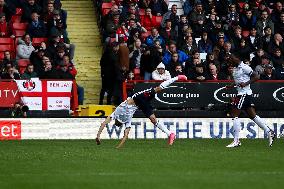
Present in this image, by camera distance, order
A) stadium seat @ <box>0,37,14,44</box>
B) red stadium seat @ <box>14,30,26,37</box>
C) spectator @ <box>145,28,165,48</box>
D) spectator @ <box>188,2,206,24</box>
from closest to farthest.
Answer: stadium seat @ <box>0,37,14,44</box>
red stadium seat @ <box>14,30,26,37</box>
spectator @ <box>145,28,165,48</box>
spectator @ <box>188,2,206,24</box>

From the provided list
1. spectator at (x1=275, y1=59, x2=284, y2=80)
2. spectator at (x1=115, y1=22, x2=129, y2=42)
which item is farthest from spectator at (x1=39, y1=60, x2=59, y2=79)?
spectator at (x1=275, y1=59, x2=284, y2=80)

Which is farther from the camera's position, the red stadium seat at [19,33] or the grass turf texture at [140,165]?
the red stadium seat at [19,33]

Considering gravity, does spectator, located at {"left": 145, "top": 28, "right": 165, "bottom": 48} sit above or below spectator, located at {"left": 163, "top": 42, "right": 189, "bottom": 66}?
above

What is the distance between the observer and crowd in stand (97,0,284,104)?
30.2m

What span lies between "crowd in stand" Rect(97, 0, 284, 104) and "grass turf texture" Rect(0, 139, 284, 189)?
5234 millimetres

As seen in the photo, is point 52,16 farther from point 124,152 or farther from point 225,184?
point 225,184

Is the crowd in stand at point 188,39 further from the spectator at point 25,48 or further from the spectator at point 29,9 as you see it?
the spectator at point 29,9

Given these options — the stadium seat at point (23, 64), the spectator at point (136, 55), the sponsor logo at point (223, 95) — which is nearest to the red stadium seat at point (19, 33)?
the stadium seat at point (23, 64)

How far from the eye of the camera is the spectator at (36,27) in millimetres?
31250

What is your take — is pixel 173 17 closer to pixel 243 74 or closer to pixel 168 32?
pixel 168 32

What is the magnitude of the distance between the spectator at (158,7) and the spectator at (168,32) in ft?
4.79

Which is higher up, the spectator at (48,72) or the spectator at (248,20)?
the spectator at (248,20)

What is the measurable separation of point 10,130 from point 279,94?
7.93 m

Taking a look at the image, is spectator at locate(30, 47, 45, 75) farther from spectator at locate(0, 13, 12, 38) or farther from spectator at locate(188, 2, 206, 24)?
spectator at locate(188, 2, 206, 24)
